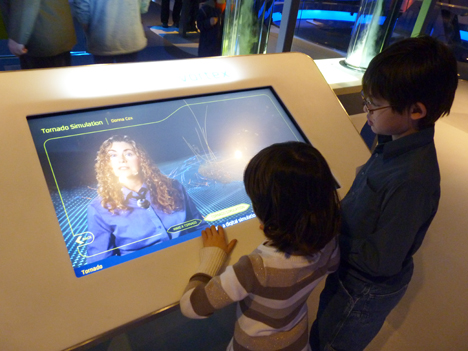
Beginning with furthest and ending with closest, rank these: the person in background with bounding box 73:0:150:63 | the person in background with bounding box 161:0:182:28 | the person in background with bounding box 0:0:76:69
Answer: the person in background with bounding box 161:0:182:28
the person in background with bounding box 73:0:150:63
the person in background with bounding box 0:0:76:69

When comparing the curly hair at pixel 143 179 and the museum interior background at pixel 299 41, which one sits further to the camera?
the museum interior background at pixel 299 41

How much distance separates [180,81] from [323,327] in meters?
0.99

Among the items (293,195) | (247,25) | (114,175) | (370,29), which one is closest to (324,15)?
(370,29)

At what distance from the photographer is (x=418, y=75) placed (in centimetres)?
79

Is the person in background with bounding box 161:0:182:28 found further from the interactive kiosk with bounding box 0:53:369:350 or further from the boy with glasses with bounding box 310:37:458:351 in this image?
the boy with glasses with bounding box 310:37:458:351

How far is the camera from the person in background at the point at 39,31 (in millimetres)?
1366

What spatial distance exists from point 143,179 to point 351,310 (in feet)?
2.50

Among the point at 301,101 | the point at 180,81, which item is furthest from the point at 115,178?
the point at 301,101

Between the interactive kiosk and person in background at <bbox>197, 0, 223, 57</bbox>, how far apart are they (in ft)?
5.22

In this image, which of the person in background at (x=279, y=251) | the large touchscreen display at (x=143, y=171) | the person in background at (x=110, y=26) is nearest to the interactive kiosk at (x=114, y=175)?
the large touchscreen display at (x=143, y=171)

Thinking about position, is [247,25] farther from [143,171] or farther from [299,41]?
[299,41]

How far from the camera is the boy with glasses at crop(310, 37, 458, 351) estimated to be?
792mm

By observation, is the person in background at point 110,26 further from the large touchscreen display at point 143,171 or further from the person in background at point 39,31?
the large touchscreen display at point 143,171

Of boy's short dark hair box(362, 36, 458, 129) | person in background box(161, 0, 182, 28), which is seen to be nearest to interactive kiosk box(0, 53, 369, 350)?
boy's short dark hair box(362, 36, 458, 129)
